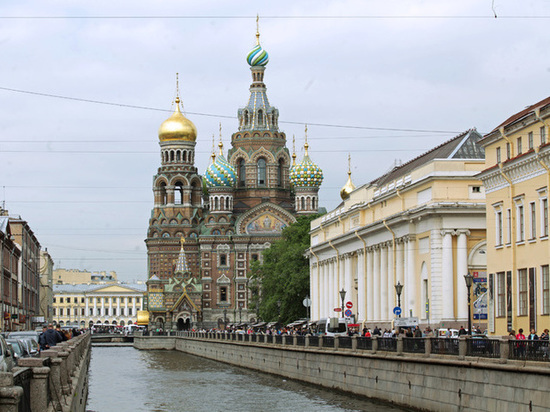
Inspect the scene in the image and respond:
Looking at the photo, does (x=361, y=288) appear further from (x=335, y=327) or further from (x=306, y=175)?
(x=306, y=175)

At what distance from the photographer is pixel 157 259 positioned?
142750 mm

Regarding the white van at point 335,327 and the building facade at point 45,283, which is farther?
the building facade at point 45,283

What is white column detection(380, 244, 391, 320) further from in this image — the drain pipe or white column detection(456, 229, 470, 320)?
the drain pipe

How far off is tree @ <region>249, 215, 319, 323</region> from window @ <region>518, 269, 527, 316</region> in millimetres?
53522

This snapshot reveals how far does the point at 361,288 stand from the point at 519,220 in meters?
27.2

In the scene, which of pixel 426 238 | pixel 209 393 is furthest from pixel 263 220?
pixel 209 393

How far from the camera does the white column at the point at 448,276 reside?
163 feet

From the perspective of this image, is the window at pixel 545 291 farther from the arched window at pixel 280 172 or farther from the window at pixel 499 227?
the arched window at pixel 280 172

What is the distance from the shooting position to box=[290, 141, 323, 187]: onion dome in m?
138

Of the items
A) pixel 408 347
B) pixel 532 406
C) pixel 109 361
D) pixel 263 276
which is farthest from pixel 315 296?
pixel 532 406

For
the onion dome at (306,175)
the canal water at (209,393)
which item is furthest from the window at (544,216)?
the onion dome at (306,175)

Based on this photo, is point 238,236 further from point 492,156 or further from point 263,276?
point 492,156

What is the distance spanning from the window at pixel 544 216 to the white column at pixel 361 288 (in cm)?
2836

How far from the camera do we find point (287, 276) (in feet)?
304
